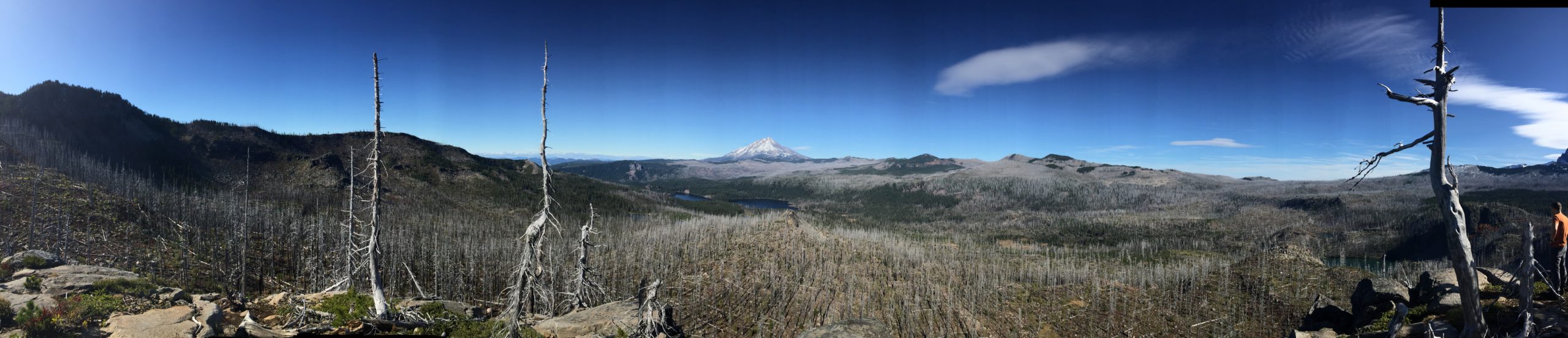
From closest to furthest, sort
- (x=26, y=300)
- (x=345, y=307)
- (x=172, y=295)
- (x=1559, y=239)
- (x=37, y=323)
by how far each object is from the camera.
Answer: (x=37, y=323) → (x=1559, y=239) → (x=26, y=300) → (x=345, y=307) → (x=172, y=295)

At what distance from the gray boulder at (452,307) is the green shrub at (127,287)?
6.65m

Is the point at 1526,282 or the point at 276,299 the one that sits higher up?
the point at 1526,282

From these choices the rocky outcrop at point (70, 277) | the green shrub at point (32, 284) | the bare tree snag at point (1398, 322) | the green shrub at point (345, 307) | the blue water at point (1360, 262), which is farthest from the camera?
the blue water at point (1360, 262)

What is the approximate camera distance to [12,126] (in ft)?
217

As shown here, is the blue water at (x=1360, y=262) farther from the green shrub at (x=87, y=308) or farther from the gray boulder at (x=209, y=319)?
the green shrub at (x=87, y=308)

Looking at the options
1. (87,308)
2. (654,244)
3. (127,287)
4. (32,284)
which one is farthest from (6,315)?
(654,244)

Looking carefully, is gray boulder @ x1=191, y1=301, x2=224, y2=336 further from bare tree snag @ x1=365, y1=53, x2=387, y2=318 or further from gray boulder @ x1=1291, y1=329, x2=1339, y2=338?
gray boulder @ x1=1291, y1=329, x2=1339, y2=338

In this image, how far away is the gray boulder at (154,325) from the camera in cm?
1330

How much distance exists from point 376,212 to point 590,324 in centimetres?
831

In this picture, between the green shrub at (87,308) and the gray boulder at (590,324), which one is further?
the gray boulder at (590,324)

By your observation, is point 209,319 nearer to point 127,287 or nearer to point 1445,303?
point 127,287

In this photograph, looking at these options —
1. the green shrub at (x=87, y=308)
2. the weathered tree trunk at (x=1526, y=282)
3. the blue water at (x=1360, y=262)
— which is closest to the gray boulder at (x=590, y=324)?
the green shrub at (x=87, y=308)

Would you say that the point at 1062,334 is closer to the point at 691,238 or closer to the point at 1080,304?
the point at 1080,304

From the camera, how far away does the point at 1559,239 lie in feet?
46.8
